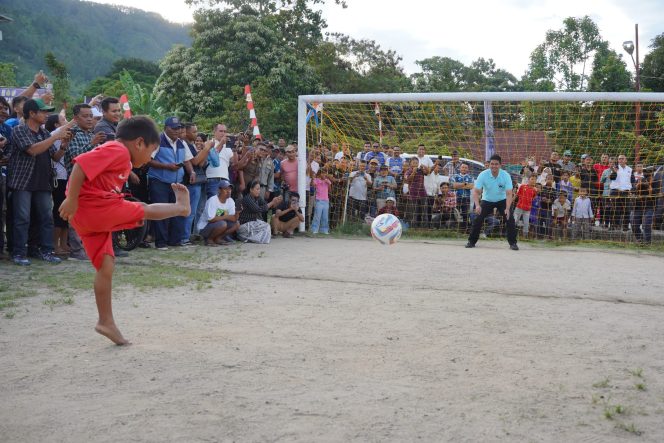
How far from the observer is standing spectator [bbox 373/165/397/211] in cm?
1445

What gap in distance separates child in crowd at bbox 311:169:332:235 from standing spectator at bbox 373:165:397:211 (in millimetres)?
1142

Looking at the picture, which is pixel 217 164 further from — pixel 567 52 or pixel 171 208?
pixel 567 52

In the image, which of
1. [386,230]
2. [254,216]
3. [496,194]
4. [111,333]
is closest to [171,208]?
[111,333]

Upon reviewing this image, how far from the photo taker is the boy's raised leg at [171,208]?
15.9 ft

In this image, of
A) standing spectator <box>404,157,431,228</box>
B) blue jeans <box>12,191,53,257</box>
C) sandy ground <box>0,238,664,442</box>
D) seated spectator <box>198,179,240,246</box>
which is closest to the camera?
sandy ground <box>0,238,664,442</box>

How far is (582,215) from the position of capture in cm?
1391

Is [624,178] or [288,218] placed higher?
[624,178]

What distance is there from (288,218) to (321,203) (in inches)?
38.7

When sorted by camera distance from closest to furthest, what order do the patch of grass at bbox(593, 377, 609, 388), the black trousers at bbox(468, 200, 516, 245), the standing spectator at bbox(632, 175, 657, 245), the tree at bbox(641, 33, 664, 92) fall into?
1. the patch of grass at bbox(593, 377, 609, 388)
2. the black trousers at bbox(468, 200, 516, 245)
3. the standing spectator at bbox(632, 175, 657, 245)
4. the tree at bbox(641, 33, 664, 92)

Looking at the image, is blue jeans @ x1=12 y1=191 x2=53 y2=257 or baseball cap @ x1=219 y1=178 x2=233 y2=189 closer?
blue jeans @ x1=12 y1=191 x2=53 y2=257

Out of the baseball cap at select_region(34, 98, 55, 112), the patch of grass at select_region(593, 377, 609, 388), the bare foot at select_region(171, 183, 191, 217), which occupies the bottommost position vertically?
the patch of grass at select_region(593, 377, 609, 388)

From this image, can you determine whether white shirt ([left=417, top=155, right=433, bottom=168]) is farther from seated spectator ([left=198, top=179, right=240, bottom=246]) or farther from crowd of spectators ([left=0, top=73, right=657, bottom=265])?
seated spectator ([left=198, top=179, right=240, bottom=246])

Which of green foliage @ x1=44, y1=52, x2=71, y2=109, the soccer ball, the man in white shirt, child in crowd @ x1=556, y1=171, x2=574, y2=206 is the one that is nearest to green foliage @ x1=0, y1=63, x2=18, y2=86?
green foliage @ x1=44, y1=52, x2=71, y2=109

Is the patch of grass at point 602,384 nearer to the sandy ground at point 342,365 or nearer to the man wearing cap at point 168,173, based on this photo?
the sandy ground at point 342,365
